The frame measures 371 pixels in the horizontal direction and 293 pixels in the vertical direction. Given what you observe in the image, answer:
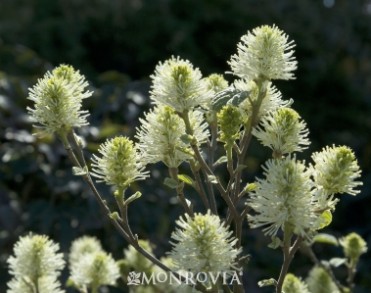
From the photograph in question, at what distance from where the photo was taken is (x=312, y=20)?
4.86 m

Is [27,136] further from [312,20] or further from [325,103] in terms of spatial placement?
[312,20]

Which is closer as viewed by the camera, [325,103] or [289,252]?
[289,252]

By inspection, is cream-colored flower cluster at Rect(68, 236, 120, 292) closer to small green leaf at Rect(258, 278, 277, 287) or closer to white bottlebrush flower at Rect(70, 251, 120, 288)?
white bottlebrush flower at Rect(70, 251, 120, 288)

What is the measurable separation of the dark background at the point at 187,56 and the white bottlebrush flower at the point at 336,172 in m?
1.90

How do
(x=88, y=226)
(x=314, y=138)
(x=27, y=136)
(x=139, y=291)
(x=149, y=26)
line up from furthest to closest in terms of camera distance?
(x=149, y=26) < (x=314, y=138) < (x=27, y=136) < (x=88, y=226) < (x=139, y=291)

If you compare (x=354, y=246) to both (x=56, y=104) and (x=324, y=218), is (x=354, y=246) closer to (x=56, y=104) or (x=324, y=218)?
→ (x=324, y=218)

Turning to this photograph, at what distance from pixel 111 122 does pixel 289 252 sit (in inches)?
88.1

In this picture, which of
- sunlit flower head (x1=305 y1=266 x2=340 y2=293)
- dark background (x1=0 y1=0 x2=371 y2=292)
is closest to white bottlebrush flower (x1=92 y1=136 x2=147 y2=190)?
sunlit flower head (x1=305 y1=266 x2=340 y2=293)

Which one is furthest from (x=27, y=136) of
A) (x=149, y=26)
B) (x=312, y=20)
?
(x=312, y=20)

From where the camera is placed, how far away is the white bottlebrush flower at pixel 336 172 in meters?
1.09

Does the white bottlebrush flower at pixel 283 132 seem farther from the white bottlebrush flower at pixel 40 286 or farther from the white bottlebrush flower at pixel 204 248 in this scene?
the white bottlebrush flower at pixel 40 286

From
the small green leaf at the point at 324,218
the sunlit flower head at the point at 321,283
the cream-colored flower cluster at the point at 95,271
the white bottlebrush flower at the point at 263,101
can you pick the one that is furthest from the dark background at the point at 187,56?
the small green leaf at the point at 324,218

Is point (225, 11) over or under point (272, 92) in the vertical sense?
over

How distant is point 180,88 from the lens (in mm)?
1162
